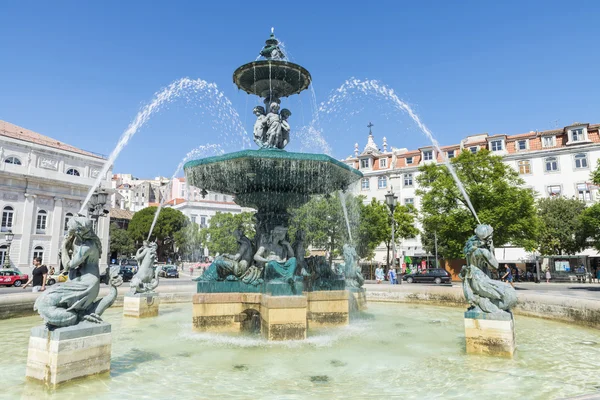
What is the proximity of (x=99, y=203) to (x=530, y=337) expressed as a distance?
13.7m

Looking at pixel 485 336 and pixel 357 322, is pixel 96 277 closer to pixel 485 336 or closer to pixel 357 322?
pixel 485 336

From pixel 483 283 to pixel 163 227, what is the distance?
7166cm

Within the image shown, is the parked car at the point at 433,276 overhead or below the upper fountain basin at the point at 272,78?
below

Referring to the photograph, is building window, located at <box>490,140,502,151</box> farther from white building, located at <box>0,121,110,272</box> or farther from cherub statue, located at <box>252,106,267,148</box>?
white building, located at <box>0,121,110,272</box>

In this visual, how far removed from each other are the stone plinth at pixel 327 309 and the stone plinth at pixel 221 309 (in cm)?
129

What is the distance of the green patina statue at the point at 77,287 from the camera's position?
15.3 feet

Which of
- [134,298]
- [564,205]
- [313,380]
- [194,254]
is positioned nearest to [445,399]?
[313,380]

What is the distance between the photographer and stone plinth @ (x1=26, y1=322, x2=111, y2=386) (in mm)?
4496

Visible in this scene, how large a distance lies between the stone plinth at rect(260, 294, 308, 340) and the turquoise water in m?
0.30

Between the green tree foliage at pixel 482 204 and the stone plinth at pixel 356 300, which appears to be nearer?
the stone plinth at pixel 356 300

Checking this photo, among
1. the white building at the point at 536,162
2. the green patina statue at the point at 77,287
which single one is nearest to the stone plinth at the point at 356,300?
the green patina statue at the point at 77,287

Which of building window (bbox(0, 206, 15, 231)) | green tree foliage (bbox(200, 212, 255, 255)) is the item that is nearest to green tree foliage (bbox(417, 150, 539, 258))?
green tree foliage (bbox(200, 212, 255, 255))

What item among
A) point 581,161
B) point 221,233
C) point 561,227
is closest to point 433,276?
point 561,227

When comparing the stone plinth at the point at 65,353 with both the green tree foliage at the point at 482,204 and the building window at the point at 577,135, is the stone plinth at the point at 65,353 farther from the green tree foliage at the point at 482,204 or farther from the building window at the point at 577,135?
the building window at the point at 577,135
